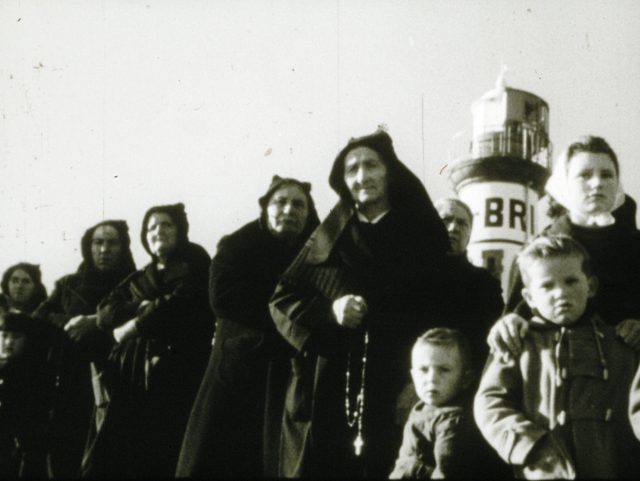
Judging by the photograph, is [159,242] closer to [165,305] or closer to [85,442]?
[165,305]

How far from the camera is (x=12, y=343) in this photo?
6.96 m

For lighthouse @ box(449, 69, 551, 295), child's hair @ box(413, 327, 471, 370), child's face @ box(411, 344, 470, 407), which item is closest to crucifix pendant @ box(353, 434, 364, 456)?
child's face @ box(411, 344, 470, 407)

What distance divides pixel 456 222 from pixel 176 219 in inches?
68.1

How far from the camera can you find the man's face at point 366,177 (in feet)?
17.1

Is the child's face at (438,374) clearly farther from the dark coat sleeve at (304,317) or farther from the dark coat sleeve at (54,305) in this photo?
the dark coat sleeve at (54,305)

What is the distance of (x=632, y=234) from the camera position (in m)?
4.67

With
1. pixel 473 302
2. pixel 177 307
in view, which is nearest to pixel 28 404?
pixel 177 307

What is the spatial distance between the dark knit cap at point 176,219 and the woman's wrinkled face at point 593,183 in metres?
2.81

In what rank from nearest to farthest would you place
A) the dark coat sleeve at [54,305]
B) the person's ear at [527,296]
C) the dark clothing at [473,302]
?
the person's ear at [527,296], the dark clothing at [473,302], the dark coat sleeve at [54,305]

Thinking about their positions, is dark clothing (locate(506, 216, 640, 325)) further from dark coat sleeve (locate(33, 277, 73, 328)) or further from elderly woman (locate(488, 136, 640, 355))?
dark coat sleeve (locate(33, 277, 73, 328))

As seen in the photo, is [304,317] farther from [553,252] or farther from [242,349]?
[553,252]

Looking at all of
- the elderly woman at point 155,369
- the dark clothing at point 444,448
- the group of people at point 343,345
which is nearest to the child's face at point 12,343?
the group of people at point 343,345

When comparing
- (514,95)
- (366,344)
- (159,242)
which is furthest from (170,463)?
(514,95)

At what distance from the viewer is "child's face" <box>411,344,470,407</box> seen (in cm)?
466
